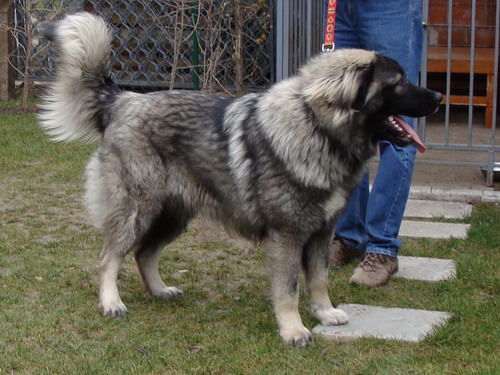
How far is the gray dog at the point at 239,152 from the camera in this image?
3600 mm

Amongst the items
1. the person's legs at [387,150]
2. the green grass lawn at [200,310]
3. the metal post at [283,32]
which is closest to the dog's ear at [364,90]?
the person's legs at [387,150]

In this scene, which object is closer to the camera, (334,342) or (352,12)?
(334,342)

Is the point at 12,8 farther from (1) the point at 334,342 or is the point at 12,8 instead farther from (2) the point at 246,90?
(1) the point at 334,342

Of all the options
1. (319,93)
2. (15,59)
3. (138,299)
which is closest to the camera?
(319,93)

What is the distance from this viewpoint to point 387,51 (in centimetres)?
443

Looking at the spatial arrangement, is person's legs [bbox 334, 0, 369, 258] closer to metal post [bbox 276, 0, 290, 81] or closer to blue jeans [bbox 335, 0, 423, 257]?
blue jeans [bbox 335, 0, 423, 257]

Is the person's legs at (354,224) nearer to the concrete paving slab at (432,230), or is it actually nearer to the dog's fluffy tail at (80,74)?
the concrete paving slab at (432,230)

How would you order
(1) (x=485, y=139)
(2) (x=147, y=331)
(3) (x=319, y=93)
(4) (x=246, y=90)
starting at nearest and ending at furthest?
(3) (x=319, y=93) < (2) (x=147, y=331) < (1) (x=485, y=139) < (4) (x=246, y=90)

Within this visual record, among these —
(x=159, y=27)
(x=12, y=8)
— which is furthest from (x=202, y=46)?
(x=12, y=8)

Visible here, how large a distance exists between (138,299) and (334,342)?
116 centimetres

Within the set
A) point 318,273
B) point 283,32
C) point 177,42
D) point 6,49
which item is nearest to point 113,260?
point 318,273

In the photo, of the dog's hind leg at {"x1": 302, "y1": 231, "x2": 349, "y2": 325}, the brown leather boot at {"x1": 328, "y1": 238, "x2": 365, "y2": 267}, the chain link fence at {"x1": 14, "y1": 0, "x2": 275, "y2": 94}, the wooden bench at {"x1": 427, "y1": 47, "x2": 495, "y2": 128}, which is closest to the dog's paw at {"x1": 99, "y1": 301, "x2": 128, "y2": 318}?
the dog's hind leg at {"x1": 302, "y1": 231, "x2": 349, "y2": 325}

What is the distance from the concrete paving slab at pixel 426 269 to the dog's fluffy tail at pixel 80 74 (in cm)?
189

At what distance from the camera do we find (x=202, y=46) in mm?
9836
